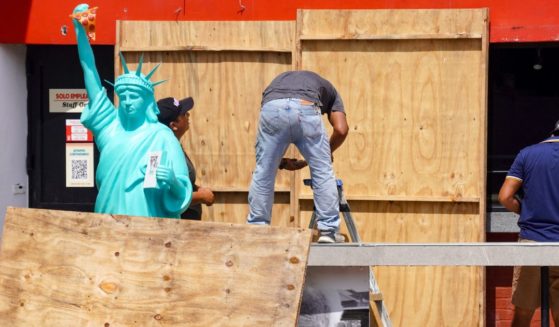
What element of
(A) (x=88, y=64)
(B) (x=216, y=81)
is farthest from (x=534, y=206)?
(A) (x=88, y=64)

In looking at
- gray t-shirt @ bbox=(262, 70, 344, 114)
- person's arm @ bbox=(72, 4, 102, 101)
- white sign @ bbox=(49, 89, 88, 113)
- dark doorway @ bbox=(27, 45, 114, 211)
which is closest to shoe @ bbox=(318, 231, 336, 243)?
gray t-shirt @ bbox=(262, 70, 344, 114)

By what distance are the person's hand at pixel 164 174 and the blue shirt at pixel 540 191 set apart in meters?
2.80

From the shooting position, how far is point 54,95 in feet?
28.4

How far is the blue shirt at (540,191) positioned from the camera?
6.94m

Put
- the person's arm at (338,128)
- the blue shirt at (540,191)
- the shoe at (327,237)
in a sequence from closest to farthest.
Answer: the shoe at (327,237), the person's arm at (338,128), the blue shirt at (540,191)

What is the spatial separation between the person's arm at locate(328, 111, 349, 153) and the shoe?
2.02ft

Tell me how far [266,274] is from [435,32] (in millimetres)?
3399

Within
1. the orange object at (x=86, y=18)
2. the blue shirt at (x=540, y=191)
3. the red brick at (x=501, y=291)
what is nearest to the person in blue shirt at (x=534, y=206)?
the blue shirt at (x=540, y=191)

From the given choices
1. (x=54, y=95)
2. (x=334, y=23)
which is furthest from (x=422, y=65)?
(x=54, y=95)

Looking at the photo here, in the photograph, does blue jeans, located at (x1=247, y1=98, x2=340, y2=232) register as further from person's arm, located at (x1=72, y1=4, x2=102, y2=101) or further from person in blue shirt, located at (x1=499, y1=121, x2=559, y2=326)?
person in blue shirt, located at (x1=499, y1=121, x2=559, y2=326)

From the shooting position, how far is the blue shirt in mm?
6941

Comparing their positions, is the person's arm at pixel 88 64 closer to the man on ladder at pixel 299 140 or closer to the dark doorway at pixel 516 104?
the man on ladder at pixel 299 140

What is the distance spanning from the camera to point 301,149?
20.5ft

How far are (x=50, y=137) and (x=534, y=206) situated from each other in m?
4.11
